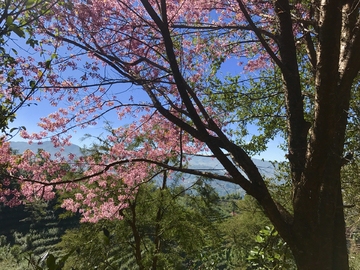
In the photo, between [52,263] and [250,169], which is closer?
[52,263]

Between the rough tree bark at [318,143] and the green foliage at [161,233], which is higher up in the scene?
the rough tree bark at [318,143]

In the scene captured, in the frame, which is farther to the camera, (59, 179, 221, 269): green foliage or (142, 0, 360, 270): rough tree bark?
(59, 179, 221, 269): green foliage

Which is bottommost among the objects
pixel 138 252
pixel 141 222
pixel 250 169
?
pixel 138 252

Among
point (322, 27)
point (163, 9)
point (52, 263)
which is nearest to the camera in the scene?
point (52, 263)

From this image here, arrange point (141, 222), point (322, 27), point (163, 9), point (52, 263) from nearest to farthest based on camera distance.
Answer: point (52, 263)
point (322, 27)
point (163, 9)
point (141, 222)

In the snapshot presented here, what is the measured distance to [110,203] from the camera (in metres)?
6.65

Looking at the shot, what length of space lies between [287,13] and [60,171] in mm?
5297

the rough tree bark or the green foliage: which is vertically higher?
the rough tree bark

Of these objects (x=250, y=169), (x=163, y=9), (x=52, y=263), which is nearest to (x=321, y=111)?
(x=250, y=169)

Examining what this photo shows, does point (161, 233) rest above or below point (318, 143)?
below

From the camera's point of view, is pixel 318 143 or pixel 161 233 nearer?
pixel 318 143

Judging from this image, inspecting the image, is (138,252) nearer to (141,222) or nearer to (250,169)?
(141,222)

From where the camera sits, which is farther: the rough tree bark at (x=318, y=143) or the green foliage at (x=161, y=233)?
the green foliage at (x=161, y=233)

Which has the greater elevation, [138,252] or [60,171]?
[60,171]
